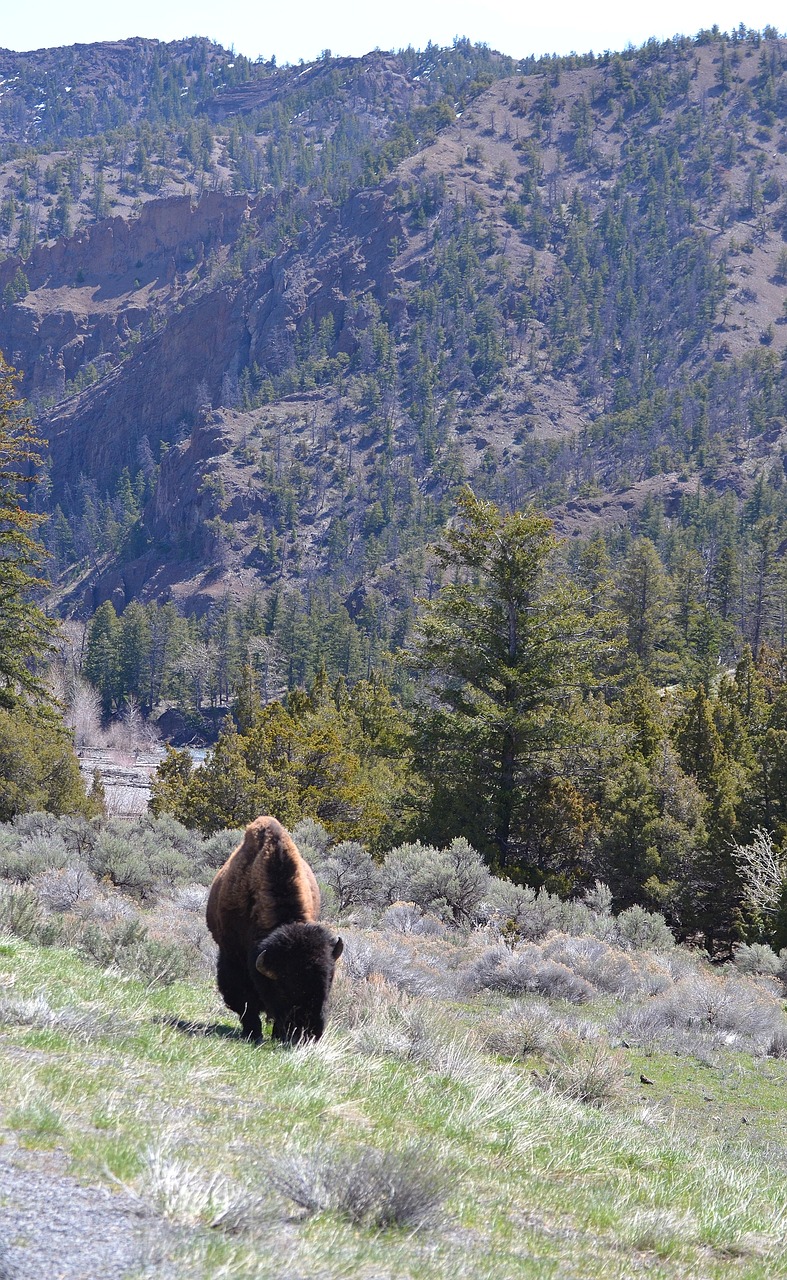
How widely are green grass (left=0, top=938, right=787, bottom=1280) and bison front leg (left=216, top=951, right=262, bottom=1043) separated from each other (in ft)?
1.05

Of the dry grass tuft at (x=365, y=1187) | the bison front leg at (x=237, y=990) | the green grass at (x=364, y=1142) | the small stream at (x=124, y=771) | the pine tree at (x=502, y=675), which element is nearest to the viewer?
the green grass at (x=364, y=1142)

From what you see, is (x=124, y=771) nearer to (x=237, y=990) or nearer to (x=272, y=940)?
(x=237, y=990)

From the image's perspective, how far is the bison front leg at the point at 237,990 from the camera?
6.87m

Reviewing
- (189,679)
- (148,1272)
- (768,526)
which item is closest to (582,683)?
(148,1272)

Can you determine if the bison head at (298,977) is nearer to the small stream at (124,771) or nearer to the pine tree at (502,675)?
the pine tree at (502,675)

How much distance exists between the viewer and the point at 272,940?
6.50 meters

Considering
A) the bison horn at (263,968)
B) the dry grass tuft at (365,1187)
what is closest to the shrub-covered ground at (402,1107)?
the dry grass tuft at (365,1187)

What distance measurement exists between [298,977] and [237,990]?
70cm

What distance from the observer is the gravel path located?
300 centimetres

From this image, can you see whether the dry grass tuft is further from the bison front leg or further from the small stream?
the small stream

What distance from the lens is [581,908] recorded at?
52.2ft

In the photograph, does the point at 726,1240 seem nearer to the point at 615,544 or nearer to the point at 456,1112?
the point at 456,1112

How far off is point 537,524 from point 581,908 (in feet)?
36.7

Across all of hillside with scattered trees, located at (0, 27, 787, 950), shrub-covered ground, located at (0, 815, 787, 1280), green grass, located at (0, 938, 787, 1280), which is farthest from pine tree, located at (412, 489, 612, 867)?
green grass, located at (0, 938, 787, 1280)
